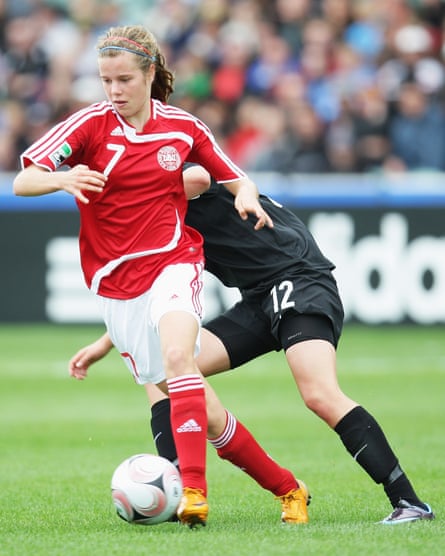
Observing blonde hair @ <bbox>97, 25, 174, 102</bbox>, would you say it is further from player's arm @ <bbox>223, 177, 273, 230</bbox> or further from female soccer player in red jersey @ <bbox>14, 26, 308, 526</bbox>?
player's arm @ <bbox>223, 177, 273, 230</bbox>

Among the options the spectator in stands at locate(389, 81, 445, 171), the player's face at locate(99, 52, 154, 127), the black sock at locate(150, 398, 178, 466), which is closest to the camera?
the player's face at locate(99, 52, 154, 127)

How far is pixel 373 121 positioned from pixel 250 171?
5.32 ft

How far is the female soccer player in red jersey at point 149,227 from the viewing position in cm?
515

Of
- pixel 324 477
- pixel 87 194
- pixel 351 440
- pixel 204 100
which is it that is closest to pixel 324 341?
pixel 351 440

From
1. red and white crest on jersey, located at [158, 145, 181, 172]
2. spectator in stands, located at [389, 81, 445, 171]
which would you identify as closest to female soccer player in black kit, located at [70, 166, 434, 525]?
red and white crest on jersey, located at [158, 145, 181, 172]

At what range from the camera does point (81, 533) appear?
5.18 metres

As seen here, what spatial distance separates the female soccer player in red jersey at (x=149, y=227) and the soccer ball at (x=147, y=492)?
0.10 meters

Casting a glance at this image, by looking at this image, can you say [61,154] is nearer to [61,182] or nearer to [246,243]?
[61,182]

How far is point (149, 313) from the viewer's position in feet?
17.7

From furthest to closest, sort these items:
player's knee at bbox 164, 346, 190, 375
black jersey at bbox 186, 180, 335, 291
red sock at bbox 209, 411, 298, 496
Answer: black jersey at bbox 186, 180, 335, 291 → red sock at bbox 209, 411, 298, 496 → player's knee at bbox 164, 346, 190, 375

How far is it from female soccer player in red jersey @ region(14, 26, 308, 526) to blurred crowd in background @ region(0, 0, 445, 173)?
978 cm

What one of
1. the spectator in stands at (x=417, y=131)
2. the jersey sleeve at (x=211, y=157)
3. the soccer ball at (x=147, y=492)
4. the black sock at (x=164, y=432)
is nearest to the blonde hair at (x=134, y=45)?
the jersey sleeve at (x=211, y=157)

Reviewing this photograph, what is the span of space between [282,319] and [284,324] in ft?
0.09

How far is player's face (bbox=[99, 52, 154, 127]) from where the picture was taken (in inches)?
208
